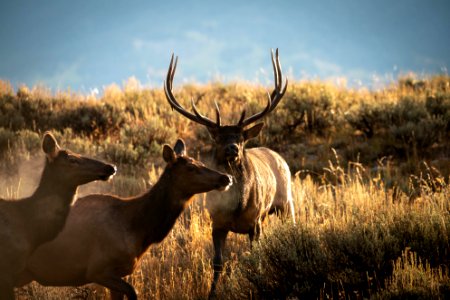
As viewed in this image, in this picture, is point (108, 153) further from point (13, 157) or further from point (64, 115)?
point (64, 115)

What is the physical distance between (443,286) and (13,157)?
9509mm

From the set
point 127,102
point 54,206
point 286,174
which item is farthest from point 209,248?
point 127,102

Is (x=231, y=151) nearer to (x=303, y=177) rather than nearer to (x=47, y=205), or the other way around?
(x=47, y=205)

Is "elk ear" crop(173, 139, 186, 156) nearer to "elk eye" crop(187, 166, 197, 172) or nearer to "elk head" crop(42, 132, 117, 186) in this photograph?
"elk eye" crop(187, 166, 197, 172)

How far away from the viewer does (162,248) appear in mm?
8289

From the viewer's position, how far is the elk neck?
613 centimetres

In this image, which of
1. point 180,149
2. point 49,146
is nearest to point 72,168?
point 49,146

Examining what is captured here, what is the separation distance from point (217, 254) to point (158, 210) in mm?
1425

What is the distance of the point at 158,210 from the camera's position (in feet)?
20.5

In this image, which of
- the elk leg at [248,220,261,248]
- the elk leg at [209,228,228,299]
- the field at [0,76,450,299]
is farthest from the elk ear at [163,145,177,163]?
the elk leg at [248,220,261,248]

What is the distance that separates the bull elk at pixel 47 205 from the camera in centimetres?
549

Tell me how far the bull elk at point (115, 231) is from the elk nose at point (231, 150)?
36.3 inches

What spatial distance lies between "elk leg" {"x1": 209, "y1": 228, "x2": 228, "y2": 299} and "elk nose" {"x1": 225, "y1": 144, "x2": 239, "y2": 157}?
1004mm

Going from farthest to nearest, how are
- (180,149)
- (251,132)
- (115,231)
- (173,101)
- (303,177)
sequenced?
(303,177) < (173,101) < (251,132) < (180,149) < (115,231)
